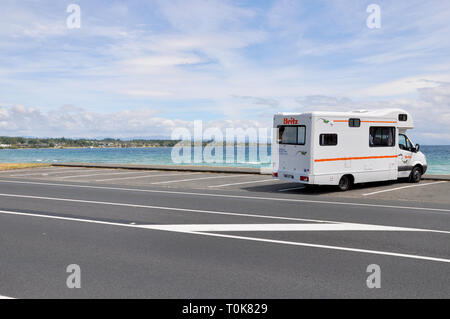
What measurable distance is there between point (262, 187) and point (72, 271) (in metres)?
11.6

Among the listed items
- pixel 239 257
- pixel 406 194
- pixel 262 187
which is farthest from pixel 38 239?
pixel 406 194

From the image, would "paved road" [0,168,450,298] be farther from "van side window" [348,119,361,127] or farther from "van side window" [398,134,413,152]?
"van side window" [398,134,413,152]

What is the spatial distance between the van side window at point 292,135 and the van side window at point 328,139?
63 centimetres

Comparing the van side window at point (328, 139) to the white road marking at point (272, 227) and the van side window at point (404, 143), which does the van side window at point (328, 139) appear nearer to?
the van side window at point (404, 143)

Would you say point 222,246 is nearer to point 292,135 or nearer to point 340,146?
point 292,135

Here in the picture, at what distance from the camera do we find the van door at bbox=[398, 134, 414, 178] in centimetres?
1642

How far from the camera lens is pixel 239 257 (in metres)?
6.05

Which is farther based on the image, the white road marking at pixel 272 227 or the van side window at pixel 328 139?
the van side window at pixel 328 139

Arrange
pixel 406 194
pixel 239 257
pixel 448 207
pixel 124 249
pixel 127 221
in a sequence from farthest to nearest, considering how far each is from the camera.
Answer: pixel 406 194 → pixel 448 207 → pixel 127 221 → pixel 124 249 → pixel 239 257

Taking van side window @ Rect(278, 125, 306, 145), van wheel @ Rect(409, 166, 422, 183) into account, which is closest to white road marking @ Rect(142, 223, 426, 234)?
van side window @ Rect(278, 125, 306, 145)

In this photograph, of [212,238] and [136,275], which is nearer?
[136,275]

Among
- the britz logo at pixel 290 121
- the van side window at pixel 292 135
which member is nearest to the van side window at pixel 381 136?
the van side window at pixel 292 135

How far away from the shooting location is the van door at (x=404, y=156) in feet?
53.9
